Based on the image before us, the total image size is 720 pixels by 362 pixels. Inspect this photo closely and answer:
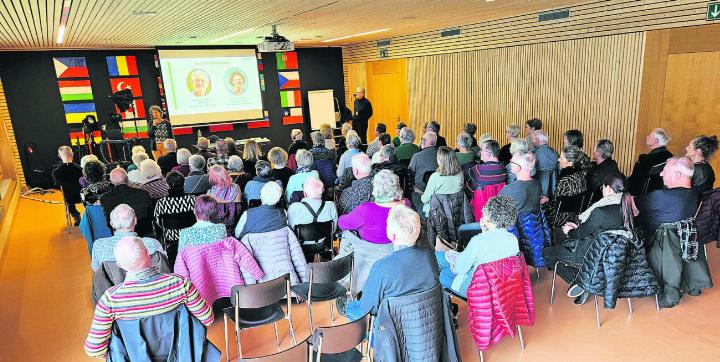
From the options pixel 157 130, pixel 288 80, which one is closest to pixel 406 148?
pixel 157 130

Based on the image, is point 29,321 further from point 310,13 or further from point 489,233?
point 310,13

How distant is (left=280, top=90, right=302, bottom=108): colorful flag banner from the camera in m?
13.6

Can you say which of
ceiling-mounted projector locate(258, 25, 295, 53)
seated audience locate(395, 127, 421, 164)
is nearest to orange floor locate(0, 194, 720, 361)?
seated audience locate(395, 127, 421, 164)

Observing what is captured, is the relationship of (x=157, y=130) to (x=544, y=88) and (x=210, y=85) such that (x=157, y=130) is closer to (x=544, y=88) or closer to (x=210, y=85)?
(x=210, y=85)

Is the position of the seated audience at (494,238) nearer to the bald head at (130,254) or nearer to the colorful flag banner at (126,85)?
the bald head at (130,254)

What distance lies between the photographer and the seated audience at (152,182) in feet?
17.6

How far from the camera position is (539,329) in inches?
154

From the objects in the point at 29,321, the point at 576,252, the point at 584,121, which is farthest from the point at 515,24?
the point at 29,321

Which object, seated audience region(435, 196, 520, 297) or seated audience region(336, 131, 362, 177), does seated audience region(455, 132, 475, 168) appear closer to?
seated audience region(336, 131, 362, 177)

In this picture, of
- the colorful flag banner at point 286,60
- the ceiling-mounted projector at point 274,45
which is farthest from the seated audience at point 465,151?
the colorful flag banner at point 286,60

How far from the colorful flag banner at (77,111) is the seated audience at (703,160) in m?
12.3

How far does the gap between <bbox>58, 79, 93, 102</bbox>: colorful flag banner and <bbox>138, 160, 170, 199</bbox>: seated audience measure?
7258 mm

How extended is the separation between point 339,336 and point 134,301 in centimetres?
117

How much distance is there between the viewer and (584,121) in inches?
329
